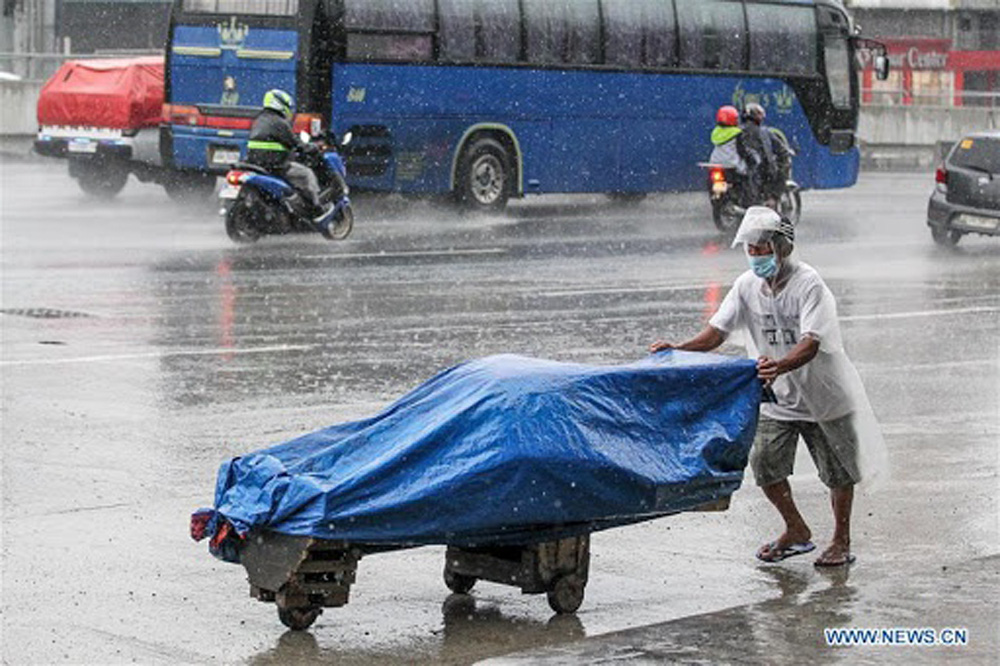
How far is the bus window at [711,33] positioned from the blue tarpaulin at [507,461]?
938 inches

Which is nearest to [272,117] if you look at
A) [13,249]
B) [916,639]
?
[13,249]

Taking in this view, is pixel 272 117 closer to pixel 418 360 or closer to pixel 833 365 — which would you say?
pixel 418 360

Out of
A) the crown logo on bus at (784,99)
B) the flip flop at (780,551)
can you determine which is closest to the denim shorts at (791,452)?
the flip flop at (780,551)

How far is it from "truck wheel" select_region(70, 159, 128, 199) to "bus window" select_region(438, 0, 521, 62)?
5.20 m

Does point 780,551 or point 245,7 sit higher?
point 245,7

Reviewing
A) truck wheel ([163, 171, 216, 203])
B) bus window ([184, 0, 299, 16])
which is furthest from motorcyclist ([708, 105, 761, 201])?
truck wheel ([163, 171, 216, 203])

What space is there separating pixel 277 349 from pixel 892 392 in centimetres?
428

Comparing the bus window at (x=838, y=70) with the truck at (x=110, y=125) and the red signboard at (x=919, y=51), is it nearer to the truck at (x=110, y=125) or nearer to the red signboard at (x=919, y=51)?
the truck at (x=110, y=125)

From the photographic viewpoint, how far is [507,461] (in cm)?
794

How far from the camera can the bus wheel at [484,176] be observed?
29266 millimetres

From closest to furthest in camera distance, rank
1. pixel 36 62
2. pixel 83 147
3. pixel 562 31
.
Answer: pixel 83 147 → pixel 562 31 → pixel 36 62

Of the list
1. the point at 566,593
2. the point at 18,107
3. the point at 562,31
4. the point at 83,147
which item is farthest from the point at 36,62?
the point at 566,593

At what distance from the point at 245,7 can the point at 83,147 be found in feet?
12.4

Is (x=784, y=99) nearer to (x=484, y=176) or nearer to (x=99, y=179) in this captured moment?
(x=484, y=176)
